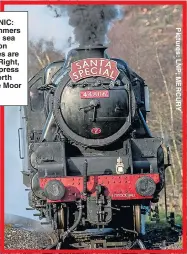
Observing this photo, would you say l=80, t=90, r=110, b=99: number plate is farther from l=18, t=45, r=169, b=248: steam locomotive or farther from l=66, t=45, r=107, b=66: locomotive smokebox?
l=66, t=45, r=107, b=66: locomotive smokebox

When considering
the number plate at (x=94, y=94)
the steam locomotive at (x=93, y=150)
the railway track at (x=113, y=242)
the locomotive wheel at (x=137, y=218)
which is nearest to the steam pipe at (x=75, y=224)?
the steam locomotive at (x=93, y=150)

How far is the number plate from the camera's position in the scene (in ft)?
24.7

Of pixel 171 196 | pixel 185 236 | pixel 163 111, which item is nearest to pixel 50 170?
pixel 185 236

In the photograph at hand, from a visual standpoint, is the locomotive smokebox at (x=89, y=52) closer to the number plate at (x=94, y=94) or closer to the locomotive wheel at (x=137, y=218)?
the number plate at (x=94, y=94)

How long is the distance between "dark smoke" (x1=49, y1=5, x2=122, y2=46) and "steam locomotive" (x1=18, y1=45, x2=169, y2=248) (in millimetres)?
609

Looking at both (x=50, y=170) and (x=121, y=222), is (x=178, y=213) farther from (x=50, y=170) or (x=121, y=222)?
(x=50, y=170)

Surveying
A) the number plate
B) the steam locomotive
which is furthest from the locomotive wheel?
the number plate

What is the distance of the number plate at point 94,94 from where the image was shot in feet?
24.7

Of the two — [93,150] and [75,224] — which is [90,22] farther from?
[75,224]

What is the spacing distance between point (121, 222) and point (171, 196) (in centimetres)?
749

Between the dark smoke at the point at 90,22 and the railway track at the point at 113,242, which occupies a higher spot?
the dark smoke at the point at 90,22

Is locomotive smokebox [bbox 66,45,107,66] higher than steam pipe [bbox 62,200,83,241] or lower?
higher

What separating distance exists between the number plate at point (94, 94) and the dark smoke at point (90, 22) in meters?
1.00

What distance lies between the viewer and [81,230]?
26.7ft
